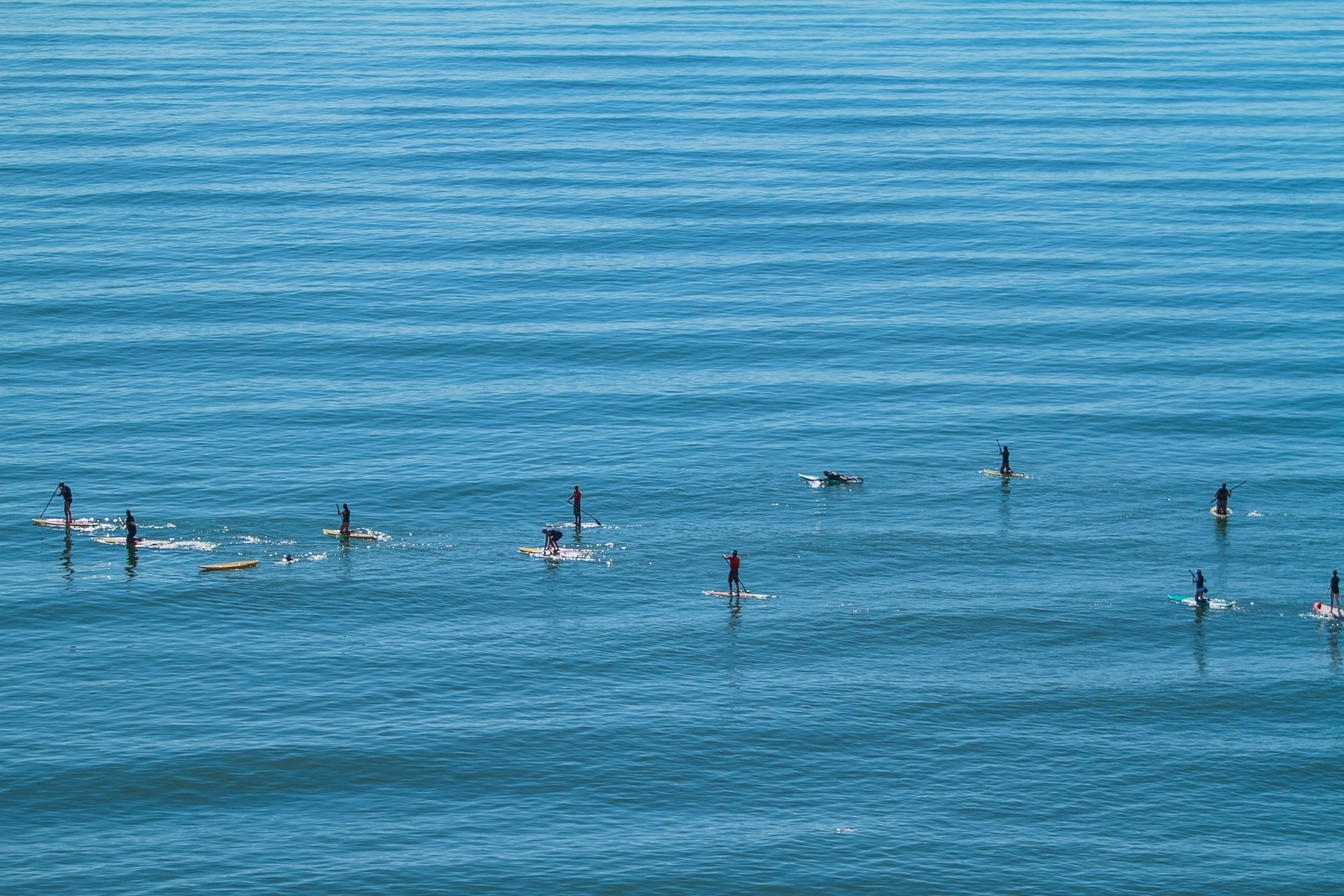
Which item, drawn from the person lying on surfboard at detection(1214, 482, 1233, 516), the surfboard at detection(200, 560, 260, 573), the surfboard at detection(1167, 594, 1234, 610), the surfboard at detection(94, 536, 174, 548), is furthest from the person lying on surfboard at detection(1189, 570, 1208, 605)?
the surfboard at detection(94, 536, 174, 548)

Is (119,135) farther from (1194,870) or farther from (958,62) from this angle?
(1194,870)

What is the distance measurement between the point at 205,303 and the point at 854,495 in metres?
57.1

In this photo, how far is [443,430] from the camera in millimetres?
101250

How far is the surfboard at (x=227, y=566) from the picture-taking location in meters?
77.7

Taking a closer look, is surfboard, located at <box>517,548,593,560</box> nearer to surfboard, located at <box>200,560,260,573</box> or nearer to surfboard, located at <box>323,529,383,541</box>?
surfboard, located at <box>323,529,383,541</box>

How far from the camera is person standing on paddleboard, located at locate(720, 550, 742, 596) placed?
73.9 m

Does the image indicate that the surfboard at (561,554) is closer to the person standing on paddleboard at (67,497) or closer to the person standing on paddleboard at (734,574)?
the person standing on paddleboard at (734,574)

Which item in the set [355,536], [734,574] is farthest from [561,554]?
[355,536]

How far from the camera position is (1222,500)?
276 ft

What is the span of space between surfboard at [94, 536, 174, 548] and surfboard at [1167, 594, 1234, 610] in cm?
4521

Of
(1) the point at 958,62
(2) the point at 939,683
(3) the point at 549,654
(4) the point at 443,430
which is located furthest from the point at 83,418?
(1) the point at 958,62

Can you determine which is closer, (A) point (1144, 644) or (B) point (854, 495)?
(A) point (1144, 644)

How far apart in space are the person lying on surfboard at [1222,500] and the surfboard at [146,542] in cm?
4945

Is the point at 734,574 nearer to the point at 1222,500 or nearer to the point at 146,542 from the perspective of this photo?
the point at 1222,500
